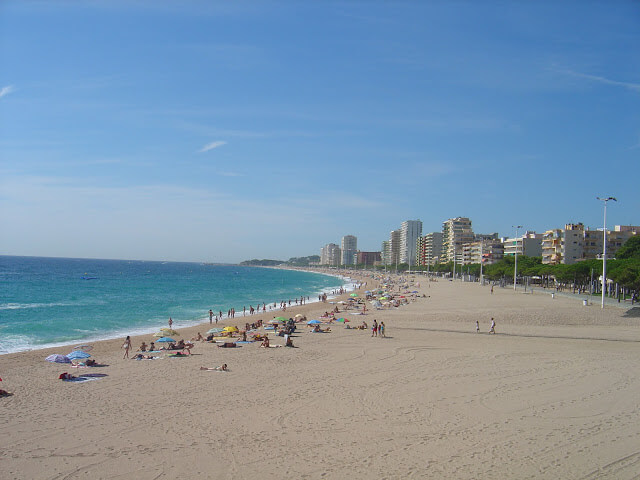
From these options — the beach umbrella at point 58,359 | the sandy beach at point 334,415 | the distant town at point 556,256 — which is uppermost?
the distant town at point 556,256

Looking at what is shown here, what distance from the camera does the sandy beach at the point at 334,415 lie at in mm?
8625

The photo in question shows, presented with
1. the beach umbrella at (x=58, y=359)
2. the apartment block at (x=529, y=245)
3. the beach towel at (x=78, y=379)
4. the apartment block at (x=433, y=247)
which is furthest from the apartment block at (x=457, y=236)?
the beach towel at (x=78, y=379)

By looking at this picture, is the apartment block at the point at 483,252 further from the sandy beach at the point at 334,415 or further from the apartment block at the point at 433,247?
the sandy beach at the point at 334,415

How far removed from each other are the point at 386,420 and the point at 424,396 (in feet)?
7.75

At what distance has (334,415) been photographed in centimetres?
1142

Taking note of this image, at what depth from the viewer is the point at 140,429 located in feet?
34.9

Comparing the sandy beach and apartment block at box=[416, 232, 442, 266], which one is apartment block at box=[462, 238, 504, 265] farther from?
the sandy beach

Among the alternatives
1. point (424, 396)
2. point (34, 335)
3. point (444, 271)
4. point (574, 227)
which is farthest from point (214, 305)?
point (444, 271)

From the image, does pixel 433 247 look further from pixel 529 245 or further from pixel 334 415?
pixel 334 415

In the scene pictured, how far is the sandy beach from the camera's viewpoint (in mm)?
8625

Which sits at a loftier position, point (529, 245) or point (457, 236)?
point (457, 236)

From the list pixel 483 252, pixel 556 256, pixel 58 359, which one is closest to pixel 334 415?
pixel 58 359

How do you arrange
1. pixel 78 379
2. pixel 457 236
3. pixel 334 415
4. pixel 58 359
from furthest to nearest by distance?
1. pixel 457 236
2. pixel 58 359
3. pixel 78 379
4. pixel 334 415

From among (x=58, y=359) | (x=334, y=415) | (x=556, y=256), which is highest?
(x=556, y=256)
